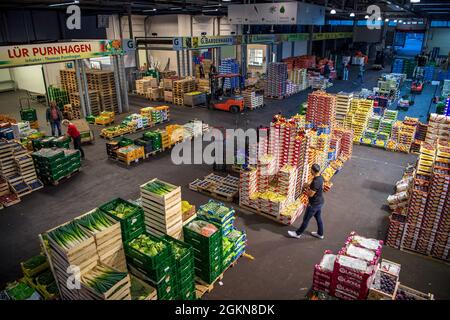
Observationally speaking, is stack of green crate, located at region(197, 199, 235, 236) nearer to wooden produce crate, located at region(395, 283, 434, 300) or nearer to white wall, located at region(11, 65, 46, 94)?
wooden produce crate, located at region(395, 283, 434, 300)

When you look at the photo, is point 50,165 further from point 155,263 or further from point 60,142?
point 155,263

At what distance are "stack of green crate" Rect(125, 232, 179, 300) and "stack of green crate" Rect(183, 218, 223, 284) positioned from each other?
0.91 metres

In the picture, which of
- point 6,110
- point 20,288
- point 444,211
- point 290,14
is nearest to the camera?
point 20,288

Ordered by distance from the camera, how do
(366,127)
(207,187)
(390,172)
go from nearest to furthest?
(207,187) < (390,172) < (366,127)

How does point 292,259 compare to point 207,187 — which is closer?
point 292,259

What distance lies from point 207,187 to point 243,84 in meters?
18.6

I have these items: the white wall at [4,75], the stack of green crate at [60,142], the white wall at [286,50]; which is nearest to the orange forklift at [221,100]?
the stack of green crate at [60,142]

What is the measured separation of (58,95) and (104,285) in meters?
19.1

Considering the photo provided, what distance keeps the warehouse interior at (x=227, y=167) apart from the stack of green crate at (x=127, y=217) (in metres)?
0.07

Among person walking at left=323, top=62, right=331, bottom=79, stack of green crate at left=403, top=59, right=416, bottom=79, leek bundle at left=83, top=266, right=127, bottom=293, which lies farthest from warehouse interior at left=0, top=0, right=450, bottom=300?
person walking at left=323, top=62, right=331, bottom=79

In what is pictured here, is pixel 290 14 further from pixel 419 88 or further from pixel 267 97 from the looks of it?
pixel 419 88

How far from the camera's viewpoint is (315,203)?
8.61 metres

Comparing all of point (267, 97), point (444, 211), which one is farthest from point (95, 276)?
point (267, 97)

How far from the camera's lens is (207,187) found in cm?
1130
